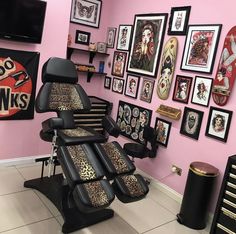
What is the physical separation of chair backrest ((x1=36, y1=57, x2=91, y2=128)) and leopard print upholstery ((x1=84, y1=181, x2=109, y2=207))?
865mm

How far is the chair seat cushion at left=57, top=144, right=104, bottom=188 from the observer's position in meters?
2.11

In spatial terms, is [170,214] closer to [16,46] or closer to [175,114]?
[175,114]

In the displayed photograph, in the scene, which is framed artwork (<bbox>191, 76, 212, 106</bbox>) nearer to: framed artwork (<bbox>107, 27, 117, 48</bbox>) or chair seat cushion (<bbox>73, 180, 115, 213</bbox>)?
chair seat cushion (<bbox>73, 180, 115, 213</bbox>)

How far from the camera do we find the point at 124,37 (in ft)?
12.5

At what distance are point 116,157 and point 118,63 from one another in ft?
6.07

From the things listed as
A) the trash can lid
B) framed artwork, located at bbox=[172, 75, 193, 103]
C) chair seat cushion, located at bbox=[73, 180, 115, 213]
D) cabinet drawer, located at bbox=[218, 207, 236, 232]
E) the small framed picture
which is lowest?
cabinet drawer, located at bbox=[218, 207, 236, 232]

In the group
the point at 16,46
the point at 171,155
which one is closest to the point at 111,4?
the point at 16,46

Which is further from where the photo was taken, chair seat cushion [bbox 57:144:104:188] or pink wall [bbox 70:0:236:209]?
pink wall [bbox 70:0:236:209]

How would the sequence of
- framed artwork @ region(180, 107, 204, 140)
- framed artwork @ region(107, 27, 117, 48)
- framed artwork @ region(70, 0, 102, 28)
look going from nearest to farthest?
framed artwork @ region(180, 107, 204, 140) → framed artwork @ region(70, 0, 102, 28) → framed artwork @ region(107, 27, 117, 48)

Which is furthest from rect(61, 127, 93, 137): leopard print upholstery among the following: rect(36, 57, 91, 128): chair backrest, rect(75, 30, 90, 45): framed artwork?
rect(75, 30, 90, 45): framed artwork

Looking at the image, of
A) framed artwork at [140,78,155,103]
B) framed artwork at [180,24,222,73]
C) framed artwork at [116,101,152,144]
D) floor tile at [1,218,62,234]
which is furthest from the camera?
framed artwork at [116,101,152,144]

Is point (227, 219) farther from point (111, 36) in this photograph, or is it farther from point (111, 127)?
point (111, 36)

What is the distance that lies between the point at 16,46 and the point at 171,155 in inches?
82.9

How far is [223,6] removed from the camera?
2.67 metres
